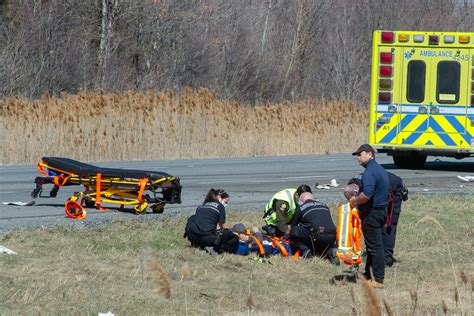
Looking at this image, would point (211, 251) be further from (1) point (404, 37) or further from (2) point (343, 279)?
(1) point (404, 37)

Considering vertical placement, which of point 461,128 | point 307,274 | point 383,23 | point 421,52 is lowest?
point 307,274

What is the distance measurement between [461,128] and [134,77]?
2142 centimetres

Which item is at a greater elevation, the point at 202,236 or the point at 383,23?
the point at 383,23

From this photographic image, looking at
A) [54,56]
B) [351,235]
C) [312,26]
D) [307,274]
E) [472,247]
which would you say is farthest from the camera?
[312,26]

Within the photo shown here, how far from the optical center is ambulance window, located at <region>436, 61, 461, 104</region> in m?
23.0

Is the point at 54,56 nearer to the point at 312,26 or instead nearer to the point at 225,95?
the point at 225,95

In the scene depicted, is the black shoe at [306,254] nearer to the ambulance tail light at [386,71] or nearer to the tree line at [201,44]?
the ambulance tail light at [386,71]

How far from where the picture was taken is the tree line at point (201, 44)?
39.8 meters

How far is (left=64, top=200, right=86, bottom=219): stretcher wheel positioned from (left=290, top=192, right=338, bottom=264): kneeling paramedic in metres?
3.39

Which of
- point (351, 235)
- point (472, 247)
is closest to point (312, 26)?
point (472, 247)

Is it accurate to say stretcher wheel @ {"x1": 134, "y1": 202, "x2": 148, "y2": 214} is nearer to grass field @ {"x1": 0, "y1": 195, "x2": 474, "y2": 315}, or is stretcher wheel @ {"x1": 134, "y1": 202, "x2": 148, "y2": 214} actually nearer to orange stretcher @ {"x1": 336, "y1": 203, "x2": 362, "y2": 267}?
grass field @ {"x1": 0, "y1": 195, "x2": 474, "y2": 315}

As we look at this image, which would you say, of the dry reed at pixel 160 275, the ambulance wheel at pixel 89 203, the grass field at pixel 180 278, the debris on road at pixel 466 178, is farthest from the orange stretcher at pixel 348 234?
the debris on road at pixel 466 178

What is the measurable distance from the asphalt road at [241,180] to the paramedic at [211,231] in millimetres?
2093

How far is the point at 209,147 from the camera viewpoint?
1168 inches
